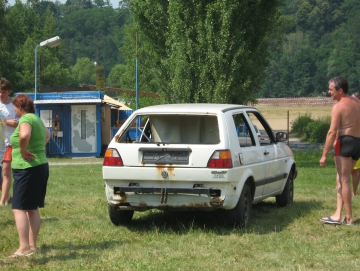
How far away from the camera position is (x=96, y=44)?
17562cm

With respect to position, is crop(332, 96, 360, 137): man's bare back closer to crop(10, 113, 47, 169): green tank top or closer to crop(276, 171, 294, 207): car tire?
crop(276, 171, 294, 207): car tire

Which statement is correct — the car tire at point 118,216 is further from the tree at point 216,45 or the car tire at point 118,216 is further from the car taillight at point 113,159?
the tree at point 216,45

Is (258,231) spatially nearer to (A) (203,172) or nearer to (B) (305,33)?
(A) (203,172)

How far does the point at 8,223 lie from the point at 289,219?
3649mm

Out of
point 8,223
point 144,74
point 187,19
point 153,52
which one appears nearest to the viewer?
point 8,223

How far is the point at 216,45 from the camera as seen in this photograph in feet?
84.0

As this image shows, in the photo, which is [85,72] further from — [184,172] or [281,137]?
[184,172]

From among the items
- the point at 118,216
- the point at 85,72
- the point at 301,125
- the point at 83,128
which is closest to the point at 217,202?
the point at 118,216

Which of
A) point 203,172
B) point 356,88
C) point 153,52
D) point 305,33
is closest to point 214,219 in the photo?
point 203,172

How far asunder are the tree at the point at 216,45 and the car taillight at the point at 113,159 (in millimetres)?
16292

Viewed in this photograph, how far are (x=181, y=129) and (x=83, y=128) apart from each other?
2332 centimetres

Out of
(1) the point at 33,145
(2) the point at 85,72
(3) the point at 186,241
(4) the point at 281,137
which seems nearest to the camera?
(1) the point at 33,145

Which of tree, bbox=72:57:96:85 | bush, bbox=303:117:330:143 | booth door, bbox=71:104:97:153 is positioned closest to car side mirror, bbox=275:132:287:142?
booth door, bbox=71:104:97:153

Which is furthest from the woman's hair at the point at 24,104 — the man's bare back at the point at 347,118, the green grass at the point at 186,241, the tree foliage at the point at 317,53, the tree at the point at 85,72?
the tree at the point at 85,72
